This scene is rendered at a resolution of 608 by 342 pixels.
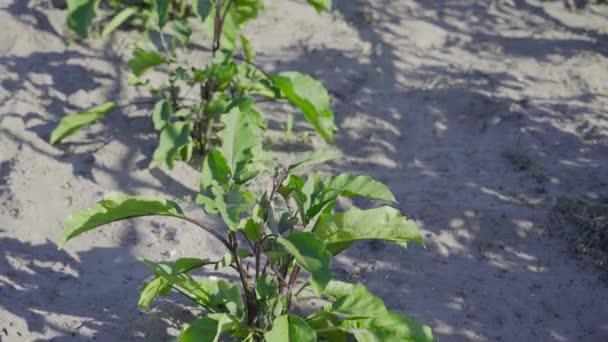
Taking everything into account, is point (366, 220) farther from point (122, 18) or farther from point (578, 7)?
point (578, 7)

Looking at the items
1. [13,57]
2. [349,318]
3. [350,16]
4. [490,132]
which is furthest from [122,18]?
[349,318]

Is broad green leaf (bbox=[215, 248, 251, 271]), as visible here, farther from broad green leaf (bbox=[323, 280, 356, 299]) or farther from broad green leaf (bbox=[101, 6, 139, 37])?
broad green leaf (bbox=[101, 6, 139, 37])

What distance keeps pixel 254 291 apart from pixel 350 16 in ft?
11.3

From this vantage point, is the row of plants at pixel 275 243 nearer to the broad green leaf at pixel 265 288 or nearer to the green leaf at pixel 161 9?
the broad green leaf at pixel 265 288

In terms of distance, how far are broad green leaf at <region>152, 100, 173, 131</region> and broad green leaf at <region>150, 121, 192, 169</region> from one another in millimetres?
27

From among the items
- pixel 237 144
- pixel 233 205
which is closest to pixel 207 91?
pixel 237 144

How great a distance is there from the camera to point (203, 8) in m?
3.98

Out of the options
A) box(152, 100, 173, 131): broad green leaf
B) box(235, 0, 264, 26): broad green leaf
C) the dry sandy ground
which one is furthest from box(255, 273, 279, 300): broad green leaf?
box(235, 0, 264, 26): broad green leaf

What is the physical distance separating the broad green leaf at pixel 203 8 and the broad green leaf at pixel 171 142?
2.36ft

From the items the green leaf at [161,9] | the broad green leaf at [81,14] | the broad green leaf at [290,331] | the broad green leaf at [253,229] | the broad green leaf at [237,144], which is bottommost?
the broad green leaf at [290,331]

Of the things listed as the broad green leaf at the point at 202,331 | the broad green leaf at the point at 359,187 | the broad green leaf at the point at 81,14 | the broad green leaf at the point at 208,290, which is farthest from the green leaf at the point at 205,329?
the broad green leaf at the point at 81,14

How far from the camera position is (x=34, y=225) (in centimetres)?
403

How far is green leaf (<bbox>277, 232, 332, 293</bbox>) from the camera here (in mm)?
2633

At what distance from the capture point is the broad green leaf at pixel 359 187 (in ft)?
9.82
